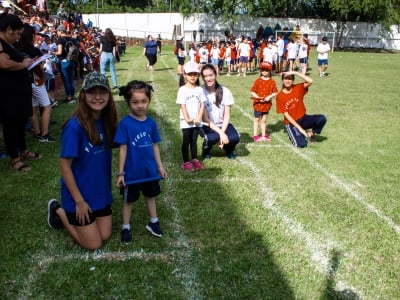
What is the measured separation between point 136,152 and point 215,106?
263 cm

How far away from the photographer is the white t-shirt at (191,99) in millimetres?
5330

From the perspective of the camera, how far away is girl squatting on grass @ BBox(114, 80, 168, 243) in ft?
11.2

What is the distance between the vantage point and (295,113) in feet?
22.8

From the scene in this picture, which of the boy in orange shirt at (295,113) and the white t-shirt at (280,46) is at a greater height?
the white t-shirt at (280,46)

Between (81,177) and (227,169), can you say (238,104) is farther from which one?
(81,177)

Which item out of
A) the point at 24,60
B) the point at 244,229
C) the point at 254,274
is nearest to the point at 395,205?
the point at 244,229

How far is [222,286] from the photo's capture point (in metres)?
2.99

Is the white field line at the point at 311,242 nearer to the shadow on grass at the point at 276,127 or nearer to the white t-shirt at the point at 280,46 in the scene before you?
the shadow on grass at the point at 276,127

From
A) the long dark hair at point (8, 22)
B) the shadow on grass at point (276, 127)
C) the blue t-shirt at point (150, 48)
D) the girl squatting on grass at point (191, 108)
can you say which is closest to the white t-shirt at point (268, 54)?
the blue t-shirt at point (150, 48)

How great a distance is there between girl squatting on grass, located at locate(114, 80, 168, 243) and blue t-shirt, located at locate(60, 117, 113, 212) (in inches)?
6.2

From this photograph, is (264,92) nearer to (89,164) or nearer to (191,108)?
(191,108)

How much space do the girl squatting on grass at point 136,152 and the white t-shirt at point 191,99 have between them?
1.77 metres

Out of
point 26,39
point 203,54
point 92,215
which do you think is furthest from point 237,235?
point 203,54

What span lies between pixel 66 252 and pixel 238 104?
25.3 ft
